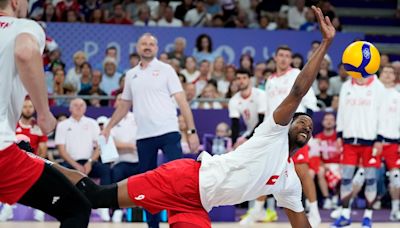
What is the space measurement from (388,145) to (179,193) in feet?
23.6

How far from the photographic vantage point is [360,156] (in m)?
12.6

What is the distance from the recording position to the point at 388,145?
13562mm

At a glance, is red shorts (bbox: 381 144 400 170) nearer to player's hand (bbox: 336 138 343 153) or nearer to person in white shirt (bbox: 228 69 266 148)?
player's hand (bbox: 336 138 343 153)

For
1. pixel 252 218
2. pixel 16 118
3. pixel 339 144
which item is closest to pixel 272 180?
pixel 16 118

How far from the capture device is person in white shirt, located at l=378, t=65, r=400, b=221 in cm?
1310

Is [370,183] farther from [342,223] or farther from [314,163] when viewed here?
[314,163]

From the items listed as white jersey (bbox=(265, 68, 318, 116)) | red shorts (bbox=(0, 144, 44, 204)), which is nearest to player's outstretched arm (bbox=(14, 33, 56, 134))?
red shorts (bbox=(0, 144, 44, 204))

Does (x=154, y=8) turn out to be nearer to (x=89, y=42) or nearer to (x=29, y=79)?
(x=89, y=42)

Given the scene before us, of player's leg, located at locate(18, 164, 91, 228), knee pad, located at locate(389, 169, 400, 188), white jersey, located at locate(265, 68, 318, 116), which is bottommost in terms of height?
knee pad, located at locate(389, 169, 400, 188)

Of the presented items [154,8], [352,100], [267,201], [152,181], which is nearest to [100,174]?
[267,201]

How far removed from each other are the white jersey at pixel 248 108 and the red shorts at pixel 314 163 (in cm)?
160

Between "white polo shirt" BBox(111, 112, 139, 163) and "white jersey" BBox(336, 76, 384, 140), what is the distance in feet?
10.0

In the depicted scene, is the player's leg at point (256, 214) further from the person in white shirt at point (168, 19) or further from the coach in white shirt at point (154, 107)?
the person in white shirt at point (168, 19)

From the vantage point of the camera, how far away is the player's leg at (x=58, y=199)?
5.39 metres
